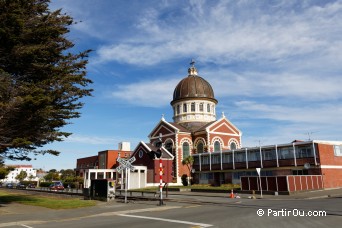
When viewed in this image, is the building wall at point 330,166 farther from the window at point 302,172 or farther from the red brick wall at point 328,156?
the window at point 302,172

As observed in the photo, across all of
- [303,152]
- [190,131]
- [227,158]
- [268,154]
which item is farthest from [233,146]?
[303,152]

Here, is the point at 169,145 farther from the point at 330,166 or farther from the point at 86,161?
the point at 86,161

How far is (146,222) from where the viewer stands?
12406 millimetres

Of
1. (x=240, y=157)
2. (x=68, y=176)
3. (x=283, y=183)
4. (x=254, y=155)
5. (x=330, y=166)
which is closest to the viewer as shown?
(x=283, y=183)

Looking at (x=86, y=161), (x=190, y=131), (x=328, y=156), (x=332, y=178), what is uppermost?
(x=190, y=131)

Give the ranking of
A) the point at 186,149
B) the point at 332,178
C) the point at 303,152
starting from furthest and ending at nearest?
the point at 186,149
the point at 303,152
the point at 332,178

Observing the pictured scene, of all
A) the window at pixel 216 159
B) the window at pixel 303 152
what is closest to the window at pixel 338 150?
the window at pixel 303 152

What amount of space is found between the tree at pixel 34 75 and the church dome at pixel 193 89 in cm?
3728

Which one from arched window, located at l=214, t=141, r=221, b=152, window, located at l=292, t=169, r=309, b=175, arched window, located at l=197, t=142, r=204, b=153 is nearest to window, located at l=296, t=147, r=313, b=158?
window, located at l=292, t=169, r=309, b=175

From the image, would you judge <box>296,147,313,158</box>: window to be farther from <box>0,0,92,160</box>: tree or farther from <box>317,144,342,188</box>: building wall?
<box>0,0,92,160</box>: tree

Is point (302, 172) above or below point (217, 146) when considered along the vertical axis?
below

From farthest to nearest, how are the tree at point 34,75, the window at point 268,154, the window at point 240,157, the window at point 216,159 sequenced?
the window at point 216,159
the window at point 240,157
the window at point 268,154
the tree at point 34,75

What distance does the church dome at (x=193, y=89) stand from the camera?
5762 centimetres

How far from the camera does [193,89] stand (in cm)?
5794
